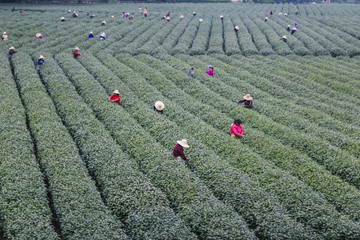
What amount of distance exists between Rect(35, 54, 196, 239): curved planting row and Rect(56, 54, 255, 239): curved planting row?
1.32ft

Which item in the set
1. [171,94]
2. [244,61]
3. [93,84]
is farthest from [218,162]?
[244,61]

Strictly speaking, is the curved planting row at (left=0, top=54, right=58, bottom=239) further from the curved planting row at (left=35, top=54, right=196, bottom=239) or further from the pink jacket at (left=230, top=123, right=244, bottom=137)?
the pink jacket at (left=230, top=123, right=244, bottom=137)

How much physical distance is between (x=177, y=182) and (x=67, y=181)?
13.6 ft

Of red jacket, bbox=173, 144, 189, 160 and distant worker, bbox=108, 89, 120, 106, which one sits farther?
distant worker, bbox=108, 89, 120, 106

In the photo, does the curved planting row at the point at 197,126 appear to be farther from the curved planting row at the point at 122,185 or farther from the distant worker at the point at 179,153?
the curved planting row at the point at 122,185

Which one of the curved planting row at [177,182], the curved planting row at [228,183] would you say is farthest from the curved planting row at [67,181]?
the curved planting row at [228,183]

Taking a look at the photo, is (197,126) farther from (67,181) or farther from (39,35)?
(39,35)

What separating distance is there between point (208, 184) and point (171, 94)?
373 inches

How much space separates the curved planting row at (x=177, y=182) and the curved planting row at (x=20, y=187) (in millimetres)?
3842

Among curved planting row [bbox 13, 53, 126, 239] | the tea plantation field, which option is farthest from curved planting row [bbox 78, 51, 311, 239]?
curved planting row [bbox 13, 53, 126, 239]

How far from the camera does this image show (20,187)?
9.89 m

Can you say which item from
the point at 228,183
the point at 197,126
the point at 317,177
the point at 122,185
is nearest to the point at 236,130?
the point at 197,126

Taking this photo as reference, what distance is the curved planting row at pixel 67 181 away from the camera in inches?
341

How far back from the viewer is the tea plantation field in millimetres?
9039
